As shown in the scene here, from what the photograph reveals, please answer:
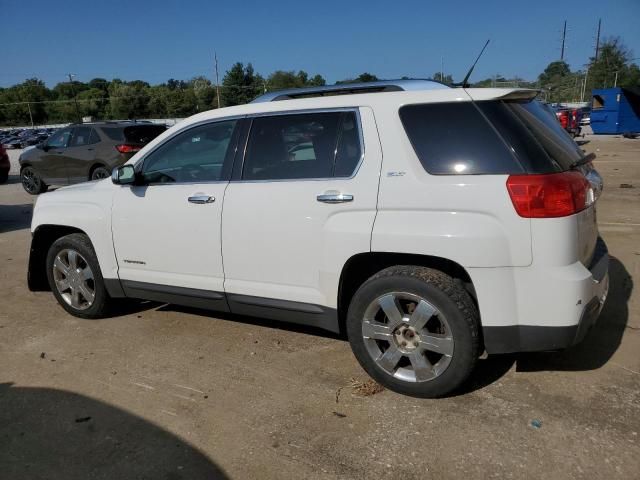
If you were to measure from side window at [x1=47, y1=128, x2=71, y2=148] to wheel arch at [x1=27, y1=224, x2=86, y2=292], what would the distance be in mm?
8410

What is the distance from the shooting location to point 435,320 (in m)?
3.16

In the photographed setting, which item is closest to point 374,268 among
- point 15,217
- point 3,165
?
point 15,217

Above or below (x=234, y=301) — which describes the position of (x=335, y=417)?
below

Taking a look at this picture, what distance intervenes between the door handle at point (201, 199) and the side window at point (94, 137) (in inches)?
366

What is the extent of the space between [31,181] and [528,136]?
1365cm

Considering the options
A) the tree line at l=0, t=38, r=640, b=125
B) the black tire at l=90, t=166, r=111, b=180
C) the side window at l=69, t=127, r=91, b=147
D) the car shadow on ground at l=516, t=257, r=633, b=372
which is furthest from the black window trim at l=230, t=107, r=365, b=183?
the tree line at l=0, t=38, r=640, b=125

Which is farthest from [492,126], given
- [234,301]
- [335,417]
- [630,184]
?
[630,184]

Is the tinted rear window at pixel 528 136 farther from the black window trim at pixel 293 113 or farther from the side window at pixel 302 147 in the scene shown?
the side window at pixel 302 147

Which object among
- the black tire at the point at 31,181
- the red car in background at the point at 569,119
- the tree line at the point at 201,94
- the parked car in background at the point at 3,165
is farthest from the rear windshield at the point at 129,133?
the tree line at the point at 201,94

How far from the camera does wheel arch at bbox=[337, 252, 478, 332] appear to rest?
3.11 meters

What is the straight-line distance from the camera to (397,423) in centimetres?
299

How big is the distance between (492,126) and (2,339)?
4.18 m

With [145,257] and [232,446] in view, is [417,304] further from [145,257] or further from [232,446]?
[145,257]

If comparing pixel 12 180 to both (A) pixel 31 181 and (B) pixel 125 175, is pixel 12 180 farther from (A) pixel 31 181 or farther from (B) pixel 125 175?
(B) pixel 125 175
